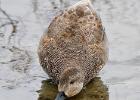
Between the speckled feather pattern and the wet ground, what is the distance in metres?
0.27

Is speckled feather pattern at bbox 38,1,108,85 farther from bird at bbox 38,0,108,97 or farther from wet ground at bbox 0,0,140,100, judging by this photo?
wet ground at bbox 0,0,140,100

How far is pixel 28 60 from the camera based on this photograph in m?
8.79

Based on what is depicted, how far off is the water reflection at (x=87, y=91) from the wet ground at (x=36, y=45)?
7cm

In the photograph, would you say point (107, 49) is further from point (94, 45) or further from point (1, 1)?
point (1, 1)

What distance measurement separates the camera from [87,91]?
827cm

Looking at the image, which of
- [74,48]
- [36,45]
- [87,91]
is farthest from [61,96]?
[36,45]

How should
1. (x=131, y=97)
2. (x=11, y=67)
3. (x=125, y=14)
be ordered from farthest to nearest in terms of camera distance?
(x=125, y=14) → (x=11, y=67) → (x=131, y=97)

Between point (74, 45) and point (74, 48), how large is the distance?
5cm

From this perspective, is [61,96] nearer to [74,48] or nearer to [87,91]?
[87,91]

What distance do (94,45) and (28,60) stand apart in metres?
1.00

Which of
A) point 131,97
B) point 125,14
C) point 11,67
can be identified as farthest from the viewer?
point 125,14

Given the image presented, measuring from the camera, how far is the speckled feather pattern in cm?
823

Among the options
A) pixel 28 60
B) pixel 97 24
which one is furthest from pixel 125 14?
pixel 28 60

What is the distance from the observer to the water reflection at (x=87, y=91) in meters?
8.05
